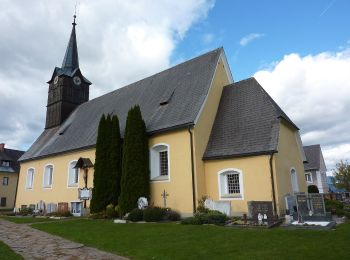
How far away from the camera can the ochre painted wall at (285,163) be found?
49.9 ft

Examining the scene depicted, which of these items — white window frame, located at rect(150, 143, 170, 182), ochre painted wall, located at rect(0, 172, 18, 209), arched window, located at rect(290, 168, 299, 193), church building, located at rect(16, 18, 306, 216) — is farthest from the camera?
ochre painted wall, located at rect(0, 172, 18, 209)

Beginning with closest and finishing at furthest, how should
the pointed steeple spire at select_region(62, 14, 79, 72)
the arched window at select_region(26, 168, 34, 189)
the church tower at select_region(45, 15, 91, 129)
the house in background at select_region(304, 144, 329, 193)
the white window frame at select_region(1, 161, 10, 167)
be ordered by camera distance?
the arched window at select_region(26, 168, 34, 189)
the church tower at select_region(45, 15, 91, 129)
the pointed steeple spire at select_region(62, 14, 79, 72)
the house in background at select_region(304, 144, 329, 193)
the white window frame at select_region(1, 161, 10, 167)

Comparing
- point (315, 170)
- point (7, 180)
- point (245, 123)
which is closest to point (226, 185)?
point (245, 123)

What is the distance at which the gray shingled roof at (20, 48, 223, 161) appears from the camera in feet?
60.6

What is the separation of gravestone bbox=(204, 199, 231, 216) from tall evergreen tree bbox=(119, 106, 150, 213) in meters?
3.83

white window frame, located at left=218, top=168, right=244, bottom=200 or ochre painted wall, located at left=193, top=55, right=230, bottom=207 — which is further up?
ochre painted wall, located at left=193, top=55, right=230, bottom=207

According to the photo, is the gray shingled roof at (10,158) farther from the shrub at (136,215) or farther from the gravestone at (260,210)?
the gravestone at (260,210)

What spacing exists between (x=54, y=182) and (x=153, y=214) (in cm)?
Answer: 1330

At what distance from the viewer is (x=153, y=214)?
49.8 feet

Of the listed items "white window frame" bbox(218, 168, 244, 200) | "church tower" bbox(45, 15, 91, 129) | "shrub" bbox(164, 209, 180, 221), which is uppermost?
"church tower" bbox(45, 15, 91, 129)

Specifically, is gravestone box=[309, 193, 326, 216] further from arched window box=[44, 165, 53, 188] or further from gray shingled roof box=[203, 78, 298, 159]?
arched window box=[44, 165, 53, 188]

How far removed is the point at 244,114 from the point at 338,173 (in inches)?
1084

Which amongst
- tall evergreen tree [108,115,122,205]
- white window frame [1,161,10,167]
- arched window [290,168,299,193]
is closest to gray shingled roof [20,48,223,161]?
tall evergreen tree [108,115,122,205]

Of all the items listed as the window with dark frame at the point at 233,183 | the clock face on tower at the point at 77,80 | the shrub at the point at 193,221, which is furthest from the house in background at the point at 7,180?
the shrub at the point at 193,221
